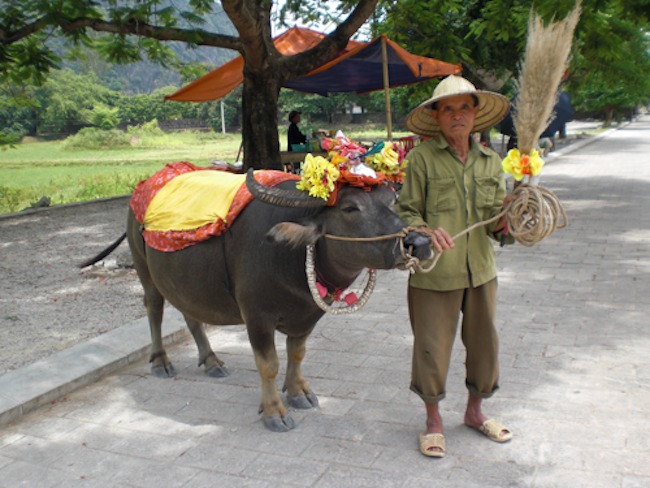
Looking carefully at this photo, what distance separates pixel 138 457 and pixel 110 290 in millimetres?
3310

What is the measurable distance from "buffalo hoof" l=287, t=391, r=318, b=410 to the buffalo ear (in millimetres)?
1125

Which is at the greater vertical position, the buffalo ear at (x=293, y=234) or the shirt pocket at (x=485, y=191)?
the shirt pocket at (x=485, y=191)

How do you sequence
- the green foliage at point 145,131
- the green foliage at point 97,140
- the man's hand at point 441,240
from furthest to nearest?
the green foliage at point 145,131 < the green foliage at point 97,140 < the man's hand at point 441,240

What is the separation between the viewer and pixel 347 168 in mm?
2898

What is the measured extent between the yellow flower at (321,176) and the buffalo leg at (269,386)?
0.91 m

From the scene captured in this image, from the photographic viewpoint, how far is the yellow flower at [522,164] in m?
2.83

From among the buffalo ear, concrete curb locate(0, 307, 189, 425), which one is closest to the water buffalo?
the buffalo ear

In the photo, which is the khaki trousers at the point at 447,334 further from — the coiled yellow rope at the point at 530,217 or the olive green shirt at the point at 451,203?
the coiled yellow rope at the point at 530,217

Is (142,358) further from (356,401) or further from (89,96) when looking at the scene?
(89,96)

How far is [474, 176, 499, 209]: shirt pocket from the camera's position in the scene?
302cm

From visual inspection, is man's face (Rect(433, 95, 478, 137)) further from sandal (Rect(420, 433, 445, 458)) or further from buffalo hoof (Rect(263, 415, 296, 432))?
buffalo hoof (Rect(263, 415, 296, 432))

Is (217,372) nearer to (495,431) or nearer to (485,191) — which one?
(495,431)

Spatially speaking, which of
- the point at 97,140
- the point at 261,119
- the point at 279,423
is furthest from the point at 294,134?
the point at 97,140

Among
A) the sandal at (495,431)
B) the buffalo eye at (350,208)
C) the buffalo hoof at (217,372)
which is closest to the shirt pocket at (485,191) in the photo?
the buffalo eye at (350,208)
